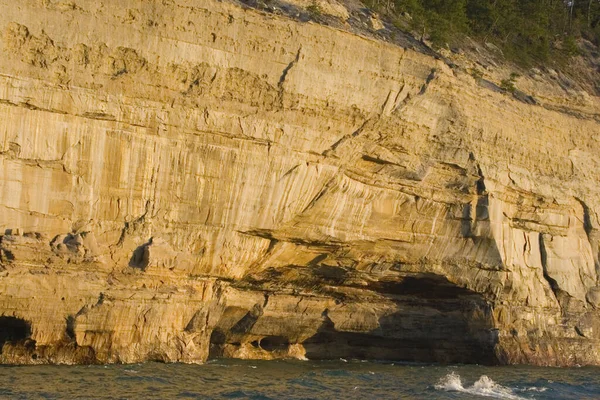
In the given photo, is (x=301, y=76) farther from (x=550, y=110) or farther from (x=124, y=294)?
(x=550, y=110)

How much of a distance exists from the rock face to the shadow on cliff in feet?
0.18

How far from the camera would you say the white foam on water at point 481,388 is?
16688 mm

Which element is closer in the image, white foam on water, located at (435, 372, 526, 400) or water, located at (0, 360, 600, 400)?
water, located at (0, 360, 600, 400)

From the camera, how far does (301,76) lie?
61.0 feet

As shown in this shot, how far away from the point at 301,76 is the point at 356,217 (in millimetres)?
3658

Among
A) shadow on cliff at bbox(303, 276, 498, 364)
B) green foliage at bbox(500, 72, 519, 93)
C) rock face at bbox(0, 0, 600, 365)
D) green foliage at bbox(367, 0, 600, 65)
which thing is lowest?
shadow on cliff at bbox(303, 276, 498, 364)

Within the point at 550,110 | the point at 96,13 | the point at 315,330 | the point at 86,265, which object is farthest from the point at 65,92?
the point at 550,110

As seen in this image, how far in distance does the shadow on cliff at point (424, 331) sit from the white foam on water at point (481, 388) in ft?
12.6

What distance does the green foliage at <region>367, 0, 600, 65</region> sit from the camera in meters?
26.2

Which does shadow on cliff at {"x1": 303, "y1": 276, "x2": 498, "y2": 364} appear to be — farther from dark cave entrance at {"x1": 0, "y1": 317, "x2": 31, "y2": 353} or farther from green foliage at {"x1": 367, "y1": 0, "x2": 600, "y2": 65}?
dark cave entrance at {"x1": 0, "y1": 317, "x2": 31, "y2": 353}

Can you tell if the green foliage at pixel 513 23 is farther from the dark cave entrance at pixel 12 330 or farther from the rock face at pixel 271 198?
the dark cave entrance at pixel 12 330

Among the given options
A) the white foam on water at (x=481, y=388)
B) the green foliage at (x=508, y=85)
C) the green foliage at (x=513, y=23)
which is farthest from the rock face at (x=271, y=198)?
the green foliage at (x=513, y=23)

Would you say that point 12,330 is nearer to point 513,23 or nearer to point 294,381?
point 294,381

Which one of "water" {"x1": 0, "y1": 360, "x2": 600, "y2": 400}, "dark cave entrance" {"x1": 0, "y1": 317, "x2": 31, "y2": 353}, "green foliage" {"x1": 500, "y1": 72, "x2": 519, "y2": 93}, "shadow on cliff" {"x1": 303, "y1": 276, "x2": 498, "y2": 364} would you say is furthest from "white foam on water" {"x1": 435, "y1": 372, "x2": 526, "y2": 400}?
"green foliage" {"x1": 500, "y1": 72, "x2": 519, "y2": 93}
